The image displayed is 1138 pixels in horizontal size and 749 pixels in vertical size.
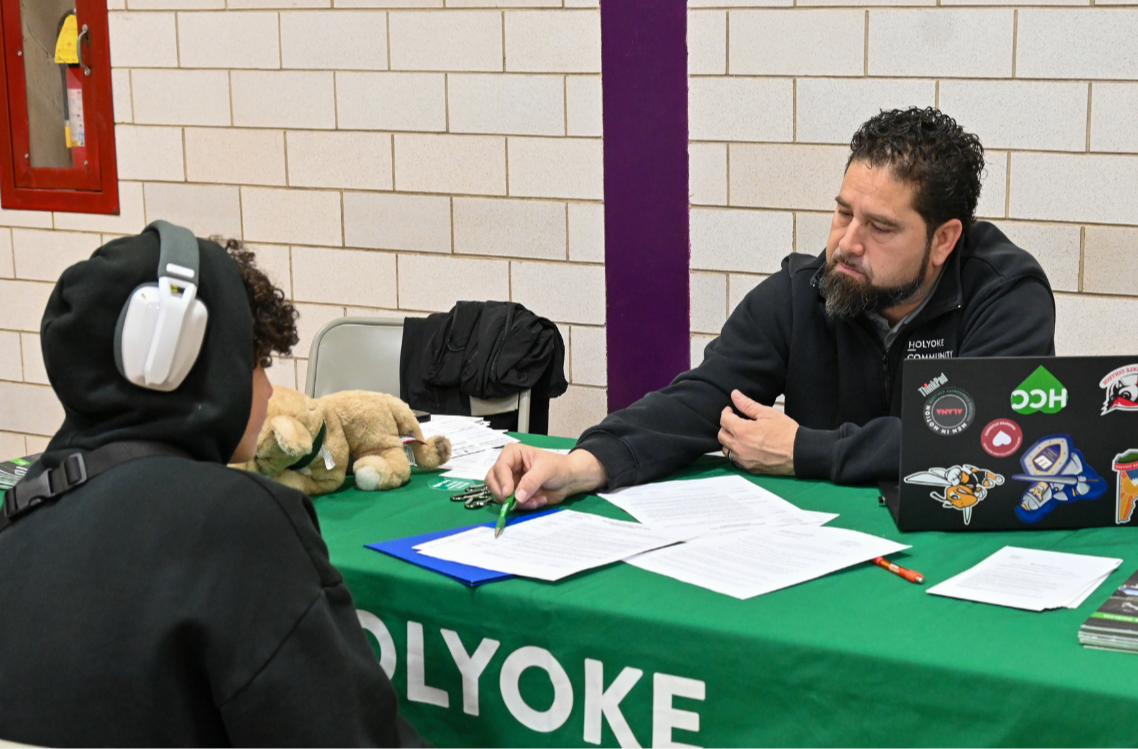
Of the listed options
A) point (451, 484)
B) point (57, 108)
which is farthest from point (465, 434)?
point (57, 108)

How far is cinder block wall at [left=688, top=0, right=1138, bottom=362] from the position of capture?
2.85 metres

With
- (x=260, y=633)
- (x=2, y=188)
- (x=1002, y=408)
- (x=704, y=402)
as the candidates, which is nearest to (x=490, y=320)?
(x=704, y=402)

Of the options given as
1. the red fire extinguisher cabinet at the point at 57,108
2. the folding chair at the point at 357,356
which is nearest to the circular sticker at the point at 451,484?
the folding chair at the point at 357,356

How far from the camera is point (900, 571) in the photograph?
148cm

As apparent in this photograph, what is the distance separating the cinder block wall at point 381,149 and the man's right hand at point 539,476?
1658mm

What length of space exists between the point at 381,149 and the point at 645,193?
3.02 ft

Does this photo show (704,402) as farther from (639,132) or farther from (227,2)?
(227,2)

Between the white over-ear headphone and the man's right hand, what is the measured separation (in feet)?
2.56

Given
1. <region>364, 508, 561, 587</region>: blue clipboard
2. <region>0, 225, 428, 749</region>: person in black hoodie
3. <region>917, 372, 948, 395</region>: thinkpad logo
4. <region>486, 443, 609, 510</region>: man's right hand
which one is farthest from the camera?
<region>486, 443, 609, 510</region>: man's right hand

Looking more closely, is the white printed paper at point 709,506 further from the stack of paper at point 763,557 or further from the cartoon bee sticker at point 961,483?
the cartoon bee sticker at point 961,483

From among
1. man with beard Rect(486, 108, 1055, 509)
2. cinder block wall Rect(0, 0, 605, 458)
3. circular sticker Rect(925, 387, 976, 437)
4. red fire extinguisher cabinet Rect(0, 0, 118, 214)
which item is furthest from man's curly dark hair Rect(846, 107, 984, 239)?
red fire extinguisher cabinet Rect(0, 0, 118, 214)

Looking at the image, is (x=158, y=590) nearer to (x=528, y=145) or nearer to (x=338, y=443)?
(x=338, y=443)

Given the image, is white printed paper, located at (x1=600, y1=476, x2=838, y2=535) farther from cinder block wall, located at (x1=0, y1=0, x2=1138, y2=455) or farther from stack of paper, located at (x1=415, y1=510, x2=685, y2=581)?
cinder block wall, located at (x1=0, y1=0, x2=1138, y2=455)

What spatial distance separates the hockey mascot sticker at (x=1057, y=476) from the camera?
165cm
